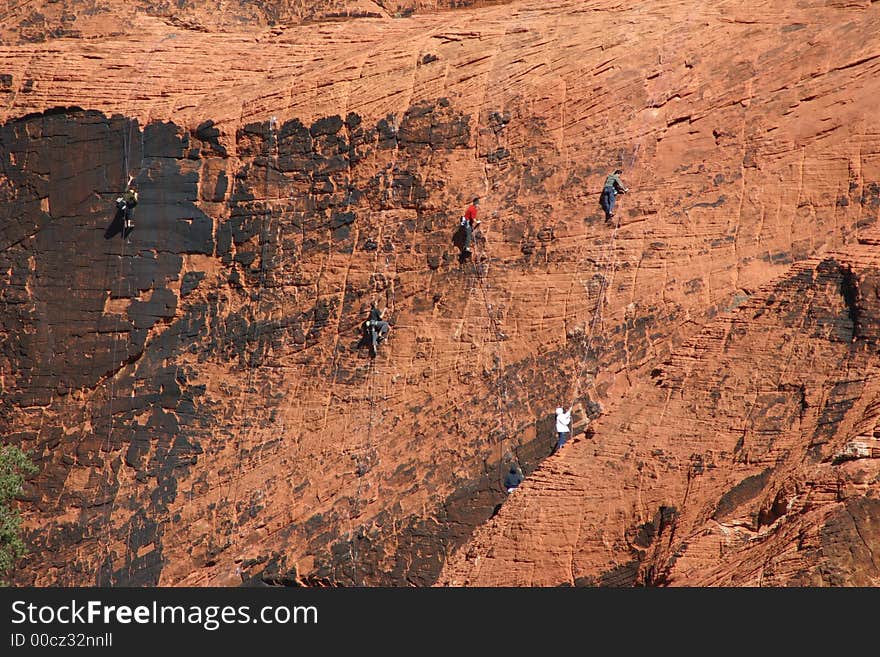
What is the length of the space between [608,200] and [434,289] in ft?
11.2

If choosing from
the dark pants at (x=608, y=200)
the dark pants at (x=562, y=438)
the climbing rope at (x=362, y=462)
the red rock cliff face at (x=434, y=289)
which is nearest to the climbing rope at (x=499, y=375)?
the red rock cliff face at (x=434, y=289)

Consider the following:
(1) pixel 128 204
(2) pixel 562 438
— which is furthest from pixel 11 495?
(2) pixel 562 438

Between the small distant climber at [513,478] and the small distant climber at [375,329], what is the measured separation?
3157 mm

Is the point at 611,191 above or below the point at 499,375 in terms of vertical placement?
above

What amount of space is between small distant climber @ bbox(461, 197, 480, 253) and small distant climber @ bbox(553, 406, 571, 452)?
3.28m

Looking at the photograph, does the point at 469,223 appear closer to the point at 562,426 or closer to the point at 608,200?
the point at 608,200

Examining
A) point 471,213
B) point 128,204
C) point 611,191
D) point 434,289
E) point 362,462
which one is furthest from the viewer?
point 128,204

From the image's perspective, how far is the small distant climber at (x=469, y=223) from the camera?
80.4 feet

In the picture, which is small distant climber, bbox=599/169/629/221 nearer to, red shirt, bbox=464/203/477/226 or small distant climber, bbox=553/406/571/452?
red shirt, bbox=464/203/477/226

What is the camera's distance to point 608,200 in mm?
24453

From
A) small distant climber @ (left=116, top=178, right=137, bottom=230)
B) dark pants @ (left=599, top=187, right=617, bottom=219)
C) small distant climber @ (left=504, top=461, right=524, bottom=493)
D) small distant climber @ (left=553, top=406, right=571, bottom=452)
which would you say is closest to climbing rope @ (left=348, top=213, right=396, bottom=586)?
small distant climber @ (left=504, top=461, right=524, bottom=493)

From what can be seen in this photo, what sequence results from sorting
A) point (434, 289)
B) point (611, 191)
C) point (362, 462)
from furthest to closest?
point (434, 289) → point (362, 462) → point (611, 191)

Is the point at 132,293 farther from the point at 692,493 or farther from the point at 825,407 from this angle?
the point at 825,407

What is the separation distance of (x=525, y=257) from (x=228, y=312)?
5.39 meters
